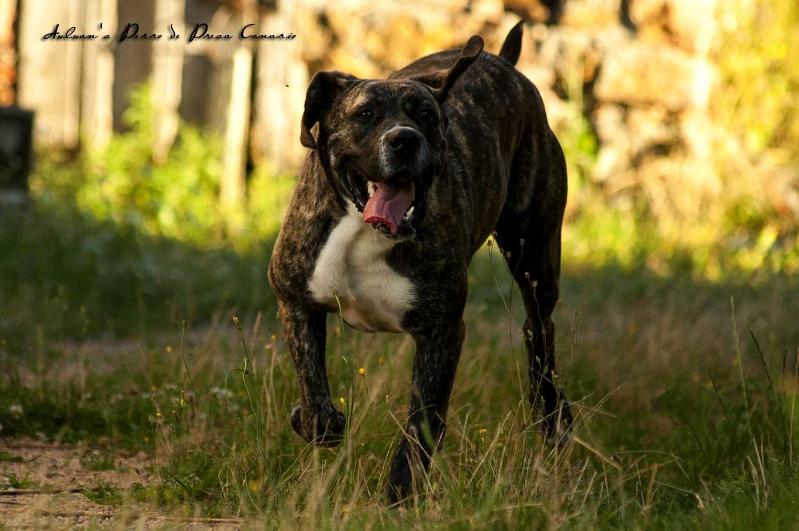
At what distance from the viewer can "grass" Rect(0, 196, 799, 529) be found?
13.1 feet

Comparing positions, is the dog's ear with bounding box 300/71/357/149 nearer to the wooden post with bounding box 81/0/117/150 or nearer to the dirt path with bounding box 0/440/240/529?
the dirt path with bounding box 0/440/240/529

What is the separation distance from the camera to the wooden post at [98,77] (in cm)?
1159

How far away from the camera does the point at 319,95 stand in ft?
15.3

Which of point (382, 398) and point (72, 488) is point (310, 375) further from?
point (72, 488)

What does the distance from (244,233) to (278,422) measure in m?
5.37

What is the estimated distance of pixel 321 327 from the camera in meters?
4.85

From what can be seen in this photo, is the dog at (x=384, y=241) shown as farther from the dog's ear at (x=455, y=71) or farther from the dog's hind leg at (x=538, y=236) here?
the dog's hind leg at (x=538, y=236)

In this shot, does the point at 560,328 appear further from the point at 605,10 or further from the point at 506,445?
the point at 605,10

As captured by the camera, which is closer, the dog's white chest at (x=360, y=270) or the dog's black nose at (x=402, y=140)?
the dog's black nose at (x=402, y=140)

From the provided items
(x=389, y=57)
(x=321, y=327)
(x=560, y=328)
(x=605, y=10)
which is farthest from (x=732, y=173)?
(x=321, y=327)

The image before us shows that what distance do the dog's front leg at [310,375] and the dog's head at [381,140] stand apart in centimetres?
52

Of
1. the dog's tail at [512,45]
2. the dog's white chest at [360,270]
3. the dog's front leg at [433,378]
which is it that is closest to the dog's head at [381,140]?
the dog's white chest at [360,270]

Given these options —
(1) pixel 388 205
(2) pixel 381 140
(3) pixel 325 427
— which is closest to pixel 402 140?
(2) pixel 381 140

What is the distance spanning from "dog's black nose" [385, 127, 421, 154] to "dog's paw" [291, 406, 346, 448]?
1024 mm
